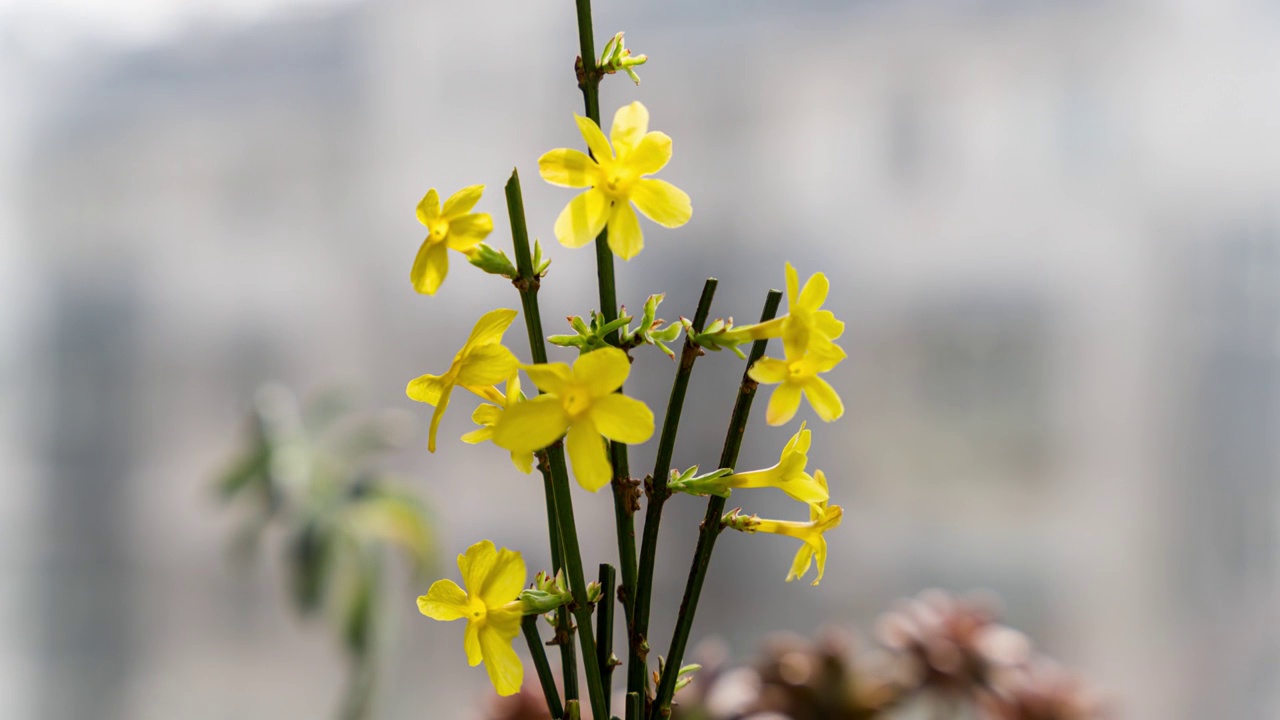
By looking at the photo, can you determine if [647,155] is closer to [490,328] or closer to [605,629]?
[490,328]

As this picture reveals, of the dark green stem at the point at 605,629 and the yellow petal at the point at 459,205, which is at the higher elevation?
the yellow petal at the point at 459,205

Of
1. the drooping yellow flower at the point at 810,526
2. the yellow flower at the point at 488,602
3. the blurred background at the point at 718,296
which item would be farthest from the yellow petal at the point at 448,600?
the blurred background at the point at 718,296

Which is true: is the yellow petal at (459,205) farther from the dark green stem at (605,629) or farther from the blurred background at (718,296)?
the blurred background at (718,296)

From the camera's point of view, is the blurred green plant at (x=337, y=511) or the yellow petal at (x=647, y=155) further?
the blurred green plant at (x=337, y=511)

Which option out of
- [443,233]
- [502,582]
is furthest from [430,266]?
[502,582]

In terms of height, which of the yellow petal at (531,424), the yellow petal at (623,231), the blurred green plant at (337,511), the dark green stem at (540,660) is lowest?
the blurred green plant at (337,511)

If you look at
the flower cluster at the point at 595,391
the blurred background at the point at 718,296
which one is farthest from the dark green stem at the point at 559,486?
the blurred background at the point at 718,296

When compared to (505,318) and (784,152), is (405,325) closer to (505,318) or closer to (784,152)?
(784,152)
